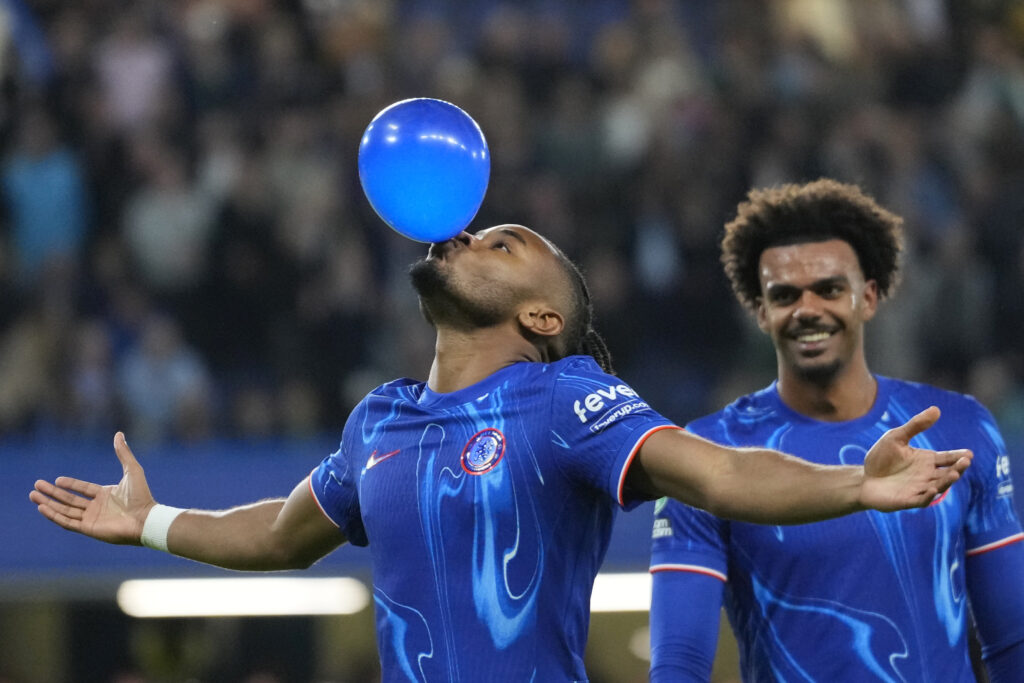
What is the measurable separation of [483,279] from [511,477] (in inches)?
24.0

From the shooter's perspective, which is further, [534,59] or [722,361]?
[534,59]

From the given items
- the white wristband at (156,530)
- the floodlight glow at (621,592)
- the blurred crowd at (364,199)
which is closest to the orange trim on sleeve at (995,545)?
the white wristband at (156,530)

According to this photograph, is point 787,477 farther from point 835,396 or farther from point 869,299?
point 869,299

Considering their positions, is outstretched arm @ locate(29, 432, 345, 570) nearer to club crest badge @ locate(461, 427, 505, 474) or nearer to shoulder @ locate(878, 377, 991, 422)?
club crest badge @ locate(461, 427, 505, 474)

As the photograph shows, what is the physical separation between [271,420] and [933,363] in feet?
13.2

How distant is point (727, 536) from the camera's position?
4363mm

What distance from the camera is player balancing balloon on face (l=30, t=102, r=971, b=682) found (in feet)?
10.7

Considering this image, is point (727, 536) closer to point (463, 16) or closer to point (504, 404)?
point (504, 404)

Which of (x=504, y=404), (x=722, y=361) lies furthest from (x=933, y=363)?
(x=504, y=404)

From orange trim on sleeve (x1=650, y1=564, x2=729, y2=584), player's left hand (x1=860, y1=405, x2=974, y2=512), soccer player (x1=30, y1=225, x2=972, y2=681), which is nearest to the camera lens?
player's left hand (x1=860, y1=405, x2=974, y2=512)

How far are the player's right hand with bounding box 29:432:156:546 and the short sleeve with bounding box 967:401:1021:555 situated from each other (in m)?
2.32

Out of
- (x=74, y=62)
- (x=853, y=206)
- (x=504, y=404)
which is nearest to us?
(x=504, y=404)

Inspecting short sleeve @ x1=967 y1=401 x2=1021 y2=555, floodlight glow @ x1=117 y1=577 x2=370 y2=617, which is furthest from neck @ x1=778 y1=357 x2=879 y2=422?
floodlight glow @ x1=117 y1=577 x2=370 y2=617

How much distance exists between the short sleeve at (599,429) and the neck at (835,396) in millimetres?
1045
